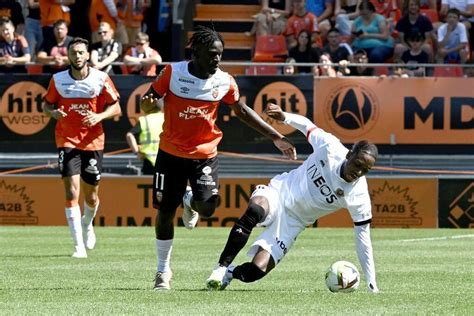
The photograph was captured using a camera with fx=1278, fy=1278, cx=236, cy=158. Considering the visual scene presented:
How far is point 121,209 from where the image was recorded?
24.6 m

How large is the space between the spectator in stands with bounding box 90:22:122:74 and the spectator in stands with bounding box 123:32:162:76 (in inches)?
11.4

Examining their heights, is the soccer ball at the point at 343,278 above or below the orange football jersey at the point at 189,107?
below

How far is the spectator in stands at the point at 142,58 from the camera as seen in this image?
2459cm

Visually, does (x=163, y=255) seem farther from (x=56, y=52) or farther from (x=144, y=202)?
(x=56, y=52)

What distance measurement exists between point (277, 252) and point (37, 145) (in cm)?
1417

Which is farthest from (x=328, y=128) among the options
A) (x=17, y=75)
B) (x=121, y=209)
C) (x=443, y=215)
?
(x=17, y=75)

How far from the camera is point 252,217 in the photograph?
11320mm

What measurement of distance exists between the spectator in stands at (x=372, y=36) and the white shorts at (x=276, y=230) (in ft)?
47.6

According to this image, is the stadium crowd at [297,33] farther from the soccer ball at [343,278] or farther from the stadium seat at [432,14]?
the soccer ball at [343,278]

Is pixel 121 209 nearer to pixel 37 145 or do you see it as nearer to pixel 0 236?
pixel 37 145

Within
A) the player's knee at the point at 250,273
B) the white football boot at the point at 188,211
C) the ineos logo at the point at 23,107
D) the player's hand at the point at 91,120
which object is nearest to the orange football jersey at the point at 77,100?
the player's hand at the point at 91,120

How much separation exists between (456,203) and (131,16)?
8147 mm

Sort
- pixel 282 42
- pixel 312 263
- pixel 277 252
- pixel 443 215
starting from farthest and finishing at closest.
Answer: pixel 282 42
pixel 443 215
pixel 312 263
pixel 277 252

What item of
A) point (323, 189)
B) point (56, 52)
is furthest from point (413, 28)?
point (323, 189)
